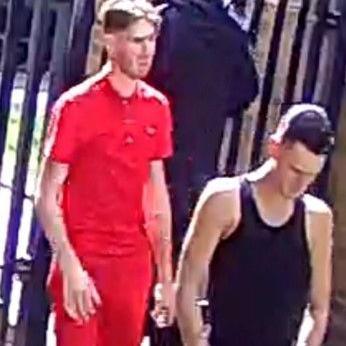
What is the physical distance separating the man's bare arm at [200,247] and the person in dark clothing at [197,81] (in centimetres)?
82

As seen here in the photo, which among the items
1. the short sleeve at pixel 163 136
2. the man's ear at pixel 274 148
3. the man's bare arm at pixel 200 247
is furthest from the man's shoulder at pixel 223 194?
the short sleeve at pixel 163 136

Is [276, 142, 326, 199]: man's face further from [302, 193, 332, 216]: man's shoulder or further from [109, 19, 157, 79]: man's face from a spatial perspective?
[109, 19, 157, 79]: man's face

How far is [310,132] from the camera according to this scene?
3107 millimetres

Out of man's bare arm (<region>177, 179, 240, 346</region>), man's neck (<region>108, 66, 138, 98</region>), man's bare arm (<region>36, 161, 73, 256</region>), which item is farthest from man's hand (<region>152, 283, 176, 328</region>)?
man's neck (<region>108, 66, 138, 98</region>)

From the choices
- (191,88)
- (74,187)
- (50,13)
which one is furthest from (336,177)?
(74,187)

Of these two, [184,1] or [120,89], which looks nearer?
[120,89]

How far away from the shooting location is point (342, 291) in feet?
15.8

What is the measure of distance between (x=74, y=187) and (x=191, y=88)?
2.35 feet

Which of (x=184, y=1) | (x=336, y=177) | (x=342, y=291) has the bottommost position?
(x=342, y=291)

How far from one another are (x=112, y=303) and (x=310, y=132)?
2.50ft

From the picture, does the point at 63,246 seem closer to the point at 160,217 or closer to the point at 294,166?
the point at 160,217

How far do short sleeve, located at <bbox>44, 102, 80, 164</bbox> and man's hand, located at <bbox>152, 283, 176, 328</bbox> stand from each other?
432mm

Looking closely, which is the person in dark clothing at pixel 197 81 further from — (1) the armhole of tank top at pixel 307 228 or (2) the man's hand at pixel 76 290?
(1) the armhole of tank top at pixel 307 228

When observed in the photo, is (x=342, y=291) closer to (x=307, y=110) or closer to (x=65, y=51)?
(x=65, y=51)
